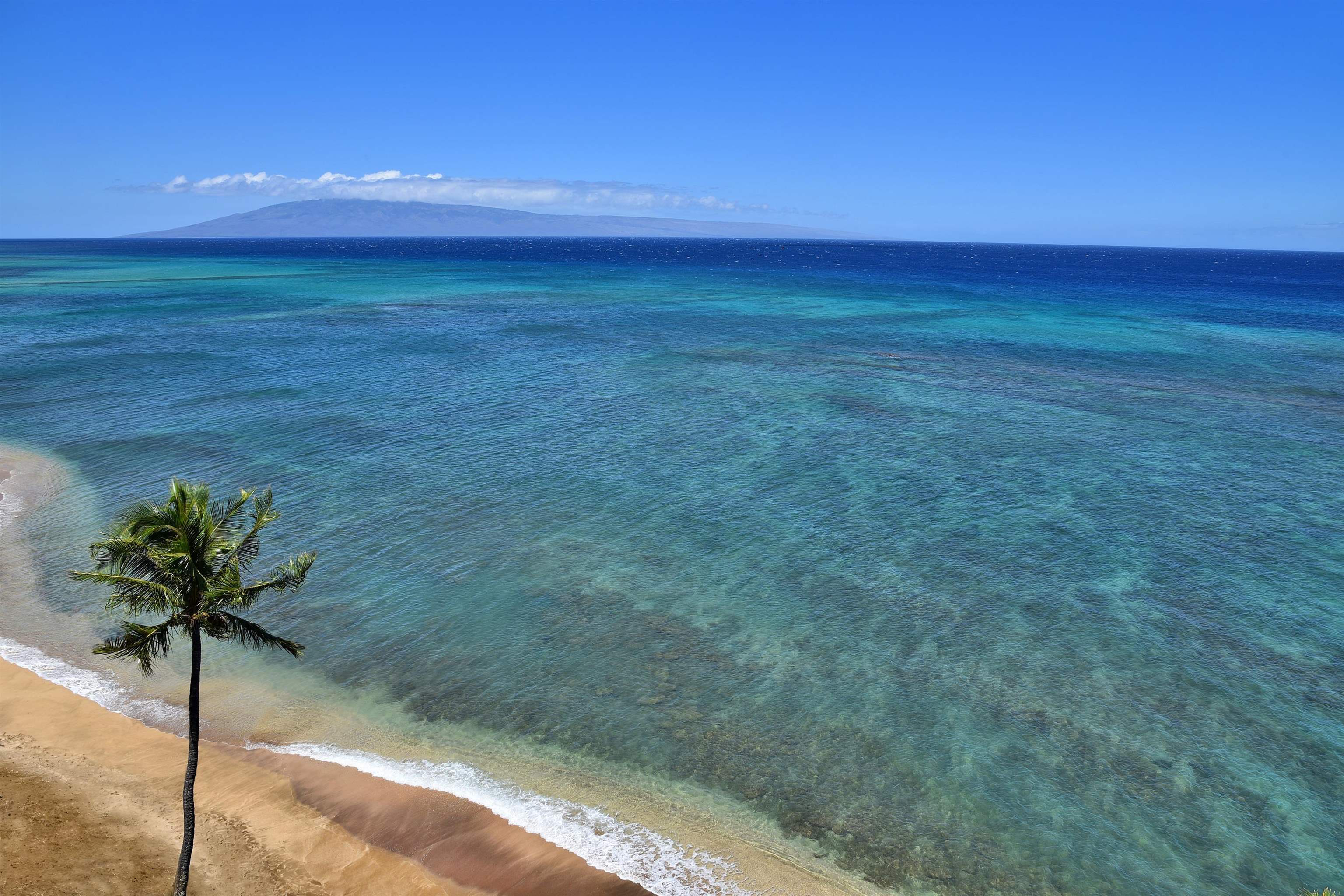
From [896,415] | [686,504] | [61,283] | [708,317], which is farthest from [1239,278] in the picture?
[61,283]

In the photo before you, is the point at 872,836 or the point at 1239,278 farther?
the point at 1239,278

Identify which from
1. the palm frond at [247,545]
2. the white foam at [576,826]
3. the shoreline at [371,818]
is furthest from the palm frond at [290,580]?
the white foam at [576,826]

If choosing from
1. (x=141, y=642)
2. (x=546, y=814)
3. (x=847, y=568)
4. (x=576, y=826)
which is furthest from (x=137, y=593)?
(x=847, y=568)

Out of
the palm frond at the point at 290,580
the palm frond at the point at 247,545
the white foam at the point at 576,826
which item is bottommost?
the white foam at the point at 576,826

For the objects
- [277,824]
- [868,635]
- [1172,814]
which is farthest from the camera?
[868,635]

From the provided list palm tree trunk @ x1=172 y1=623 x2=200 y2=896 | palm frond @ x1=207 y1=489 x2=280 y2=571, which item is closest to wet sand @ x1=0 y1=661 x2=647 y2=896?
palm tree trunk @ x1=172 y1=623 x2=200 y2=896

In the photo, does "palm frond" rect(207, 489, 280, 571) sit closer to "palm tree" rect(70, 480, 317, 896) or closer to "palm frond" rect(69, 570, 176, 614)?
"palm tree" rect(70, 480, 317, 896)

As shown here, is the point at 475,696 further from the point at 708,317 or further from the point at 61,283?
the point at 61,283

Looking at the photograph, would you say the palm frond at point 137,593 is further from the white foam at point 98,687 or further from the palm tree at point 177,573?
the white foam at point 98,687
